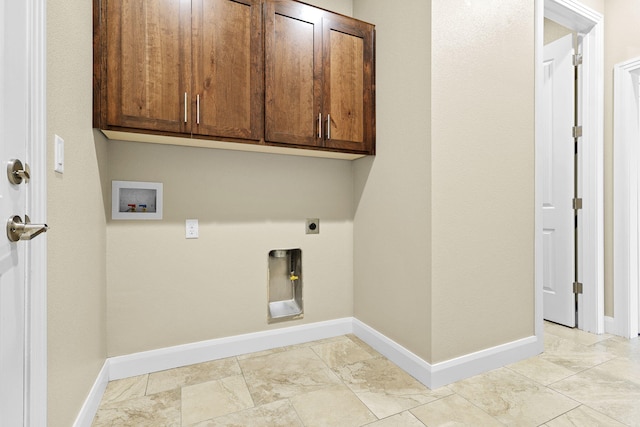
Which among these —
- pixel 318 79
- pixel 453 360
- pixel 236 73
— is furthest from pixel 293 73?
pixel 453 360

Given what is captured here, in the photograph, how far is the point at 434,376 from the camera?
1.77 metres

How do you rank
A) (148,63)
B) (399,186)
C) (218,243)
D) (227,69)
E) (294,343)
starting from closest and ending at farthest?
(148,63)
(227,69)
(399,186)
(218,243)
(294,343)

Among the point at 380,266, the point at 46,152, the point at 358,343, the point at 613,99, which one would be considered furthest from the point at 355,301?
the point at 613,99

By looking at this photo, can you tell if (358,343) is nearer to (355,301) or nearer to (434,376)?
(355,301)

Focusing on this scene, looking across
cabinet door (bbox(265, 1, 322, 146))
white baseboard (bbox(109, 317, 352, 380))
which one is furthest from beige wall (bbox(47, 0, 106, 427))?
cabinet door (bbox(265, 1, 322, 146))

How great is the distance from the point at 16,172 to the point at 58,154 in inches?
12.8

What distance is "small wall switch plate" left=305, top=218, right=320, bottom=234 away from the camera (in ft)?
7.98

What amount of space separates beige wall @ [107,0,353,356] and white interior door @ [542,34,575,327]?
1.76 metres

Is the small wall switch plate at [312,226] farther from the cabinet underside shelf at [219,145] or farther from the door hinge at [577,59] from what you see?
the door hinge at [577,59]

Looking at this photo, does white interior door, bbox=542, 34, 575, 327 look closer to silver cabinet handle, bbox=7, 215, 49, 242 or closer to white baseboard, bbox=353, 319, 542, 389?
white baseboard, bbox=353, 319, 542, 389

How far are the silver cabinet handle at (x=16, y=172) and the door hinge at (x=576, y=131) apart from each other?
11.2ft

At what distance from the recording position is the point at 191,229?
6.77 feet

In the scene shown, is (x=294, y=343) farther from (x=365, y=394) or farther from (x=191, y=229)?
(x=191, y=229)

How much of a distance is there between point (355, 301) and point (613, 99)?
100 inches
